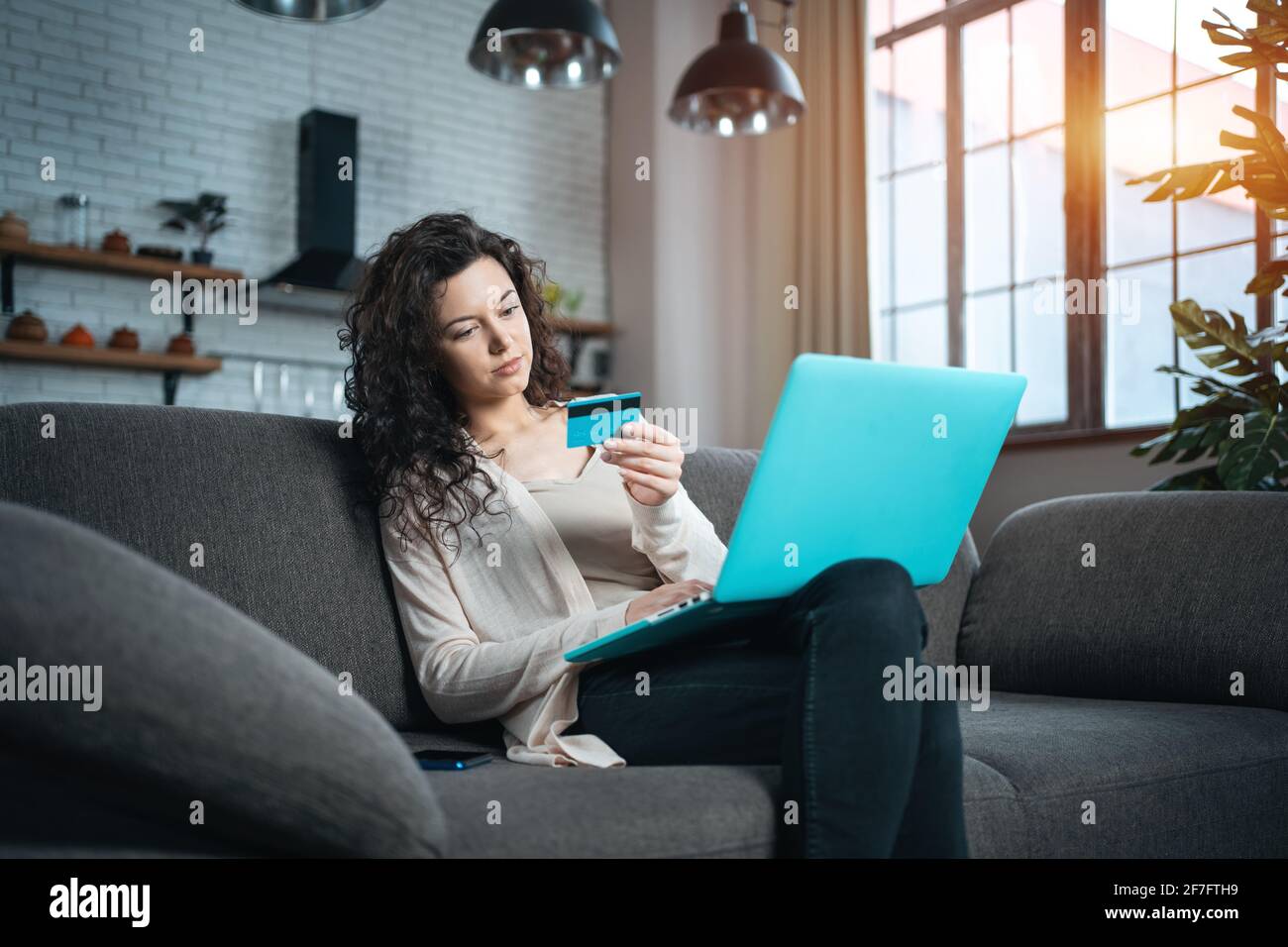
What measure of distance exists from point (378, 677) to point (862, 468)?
73 centimetres

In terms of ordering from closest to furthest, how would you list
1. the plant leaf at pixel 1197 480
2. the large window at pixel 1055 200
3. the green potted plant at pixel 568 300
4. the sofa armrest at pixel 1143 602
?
1. the sofa armrest at pixel 1143 602
2. the plant leaf at pixel 1197 480
3. the large window at pixel 1055 200
4. the green potted plant at pixel 568 300

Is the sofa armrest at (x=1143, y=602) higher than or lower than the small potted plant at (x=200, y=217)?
lower

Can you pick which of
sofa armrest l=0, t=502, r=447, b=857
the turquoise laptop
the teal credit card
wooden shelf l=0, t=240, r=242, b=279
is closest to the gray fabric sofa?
sofa armrest l=0, t=502, r=447, b=857

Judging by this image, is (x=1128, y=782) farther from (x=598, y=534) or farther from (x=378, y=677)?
(x=378, y=677)

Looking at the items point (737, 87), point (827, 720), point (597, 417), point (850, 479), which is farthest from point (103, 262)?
point (827, 720)

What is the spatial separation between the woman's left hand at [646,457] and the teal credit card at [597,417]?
0.08 feet

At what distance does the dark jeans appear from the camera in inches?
41.7

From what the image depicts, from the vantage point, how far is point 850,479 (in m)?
1.18

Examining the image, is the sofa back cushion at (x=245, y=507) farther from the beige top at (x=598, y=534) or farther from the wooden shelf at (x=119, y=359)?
the wooden shelf at (x=119, y=359)

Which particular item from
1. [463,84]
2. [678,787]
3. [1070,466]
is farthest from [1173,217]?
[678,787]

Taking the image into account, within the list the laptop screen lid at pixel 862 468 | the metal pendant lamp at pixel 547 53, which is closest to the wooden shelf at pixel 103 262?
the metal pendant lamp at pixel 547 53

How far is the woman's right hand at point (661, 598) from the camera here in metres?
1.33

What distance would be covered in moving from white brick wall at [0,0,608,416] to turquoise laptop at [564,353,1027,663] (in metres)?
3.79
